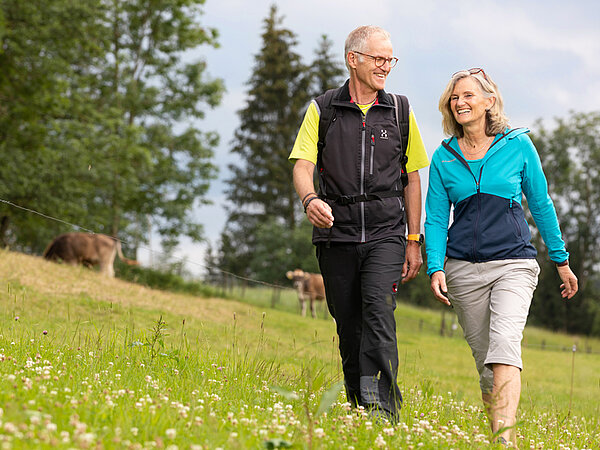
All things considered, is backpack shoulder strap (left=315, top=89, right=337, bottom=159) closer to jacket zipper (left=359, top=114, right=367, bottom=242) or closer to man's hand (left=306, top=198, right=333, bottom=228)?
jacket zipper (left=359, top=114, right=367, bottom=242)

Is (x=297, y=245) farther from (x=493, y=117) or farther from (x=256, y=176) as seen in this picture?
(x=493, y=117)

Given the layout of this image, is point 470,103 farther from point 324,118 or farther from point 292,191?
point 292,191

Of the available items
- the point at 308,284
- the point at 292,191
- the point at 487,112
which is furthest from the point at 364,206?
the point at 292,191

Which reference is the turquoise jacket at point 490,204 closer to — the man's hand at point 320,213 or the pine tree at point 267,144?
the man's hand at point 320,213

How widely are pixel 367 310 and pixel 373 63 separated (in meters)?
1.73

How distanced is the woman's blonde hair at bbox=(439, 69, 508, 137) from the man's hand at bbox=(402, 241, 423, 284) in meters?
0.87

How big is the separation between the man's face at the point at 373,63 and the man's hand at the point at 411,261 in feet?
3.83

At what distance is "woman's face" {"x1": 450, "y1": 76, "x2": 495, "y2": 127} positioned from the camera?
4520mm

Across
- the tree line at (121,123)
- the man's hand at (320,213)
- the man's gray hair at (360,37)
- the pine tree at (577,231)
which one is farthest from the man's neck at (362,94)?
the pine tree at (577,231)

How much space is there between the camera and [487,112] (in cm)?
460

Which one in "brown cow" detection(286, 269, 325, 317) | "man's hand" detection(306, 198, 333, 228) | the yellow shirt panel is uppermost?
the yellow shirt panel

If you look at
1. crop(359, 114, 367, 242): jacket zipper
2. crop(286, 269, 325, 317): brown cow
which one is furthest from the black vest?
crop(286, 269, 325, 317): brown cow

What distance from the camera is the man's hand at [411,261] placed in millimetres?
4629

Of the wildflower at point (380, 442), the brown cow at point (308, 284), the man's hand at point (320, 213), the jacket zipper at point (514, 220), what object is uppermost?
the jacket zipper at point (514, 220)
